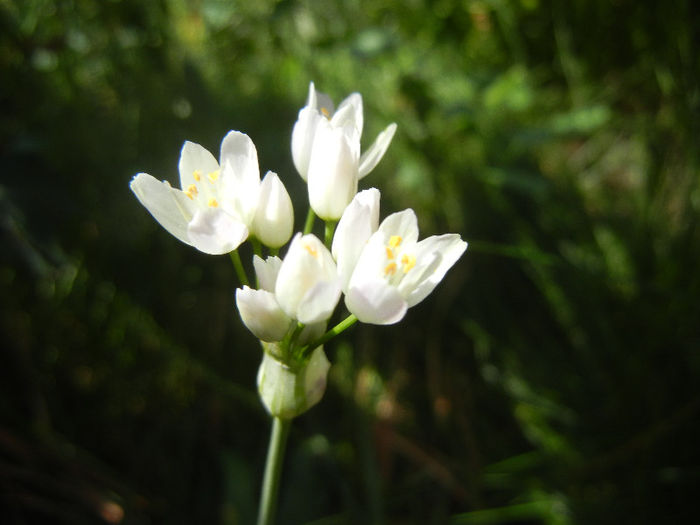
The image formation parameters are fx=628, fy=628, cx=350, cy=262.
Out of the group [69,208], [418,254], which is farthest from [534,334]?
[69,208]

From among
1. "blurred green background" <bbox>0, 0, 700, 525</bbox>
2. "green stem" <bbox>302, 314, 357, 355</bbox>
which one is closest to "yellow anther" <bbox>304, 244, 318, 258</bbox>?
"green stem" <bbox>302, 314, 357, 355</bbox>

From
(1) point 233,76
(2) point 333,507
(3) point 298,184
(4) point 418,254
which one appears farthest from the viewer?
(1) point 233,76

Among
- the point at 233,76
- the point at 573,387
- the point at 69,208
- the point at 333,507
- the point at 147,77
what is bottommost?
the point at 333,507

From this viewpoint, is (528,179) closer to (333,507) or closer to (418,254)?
(418,254)

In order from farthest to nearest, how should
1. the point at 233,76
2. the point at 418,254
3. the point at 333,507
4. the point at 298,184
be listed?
the point at 233,76
the point at 298,184
the point at 333,507
the point at 418,254

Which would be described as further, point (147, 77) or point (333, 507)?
point (147, 77)

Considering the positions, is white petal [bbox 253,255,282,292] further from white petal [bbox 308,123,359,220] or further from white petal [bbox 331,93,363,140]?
white petal [bbox 331,93,363,140]
